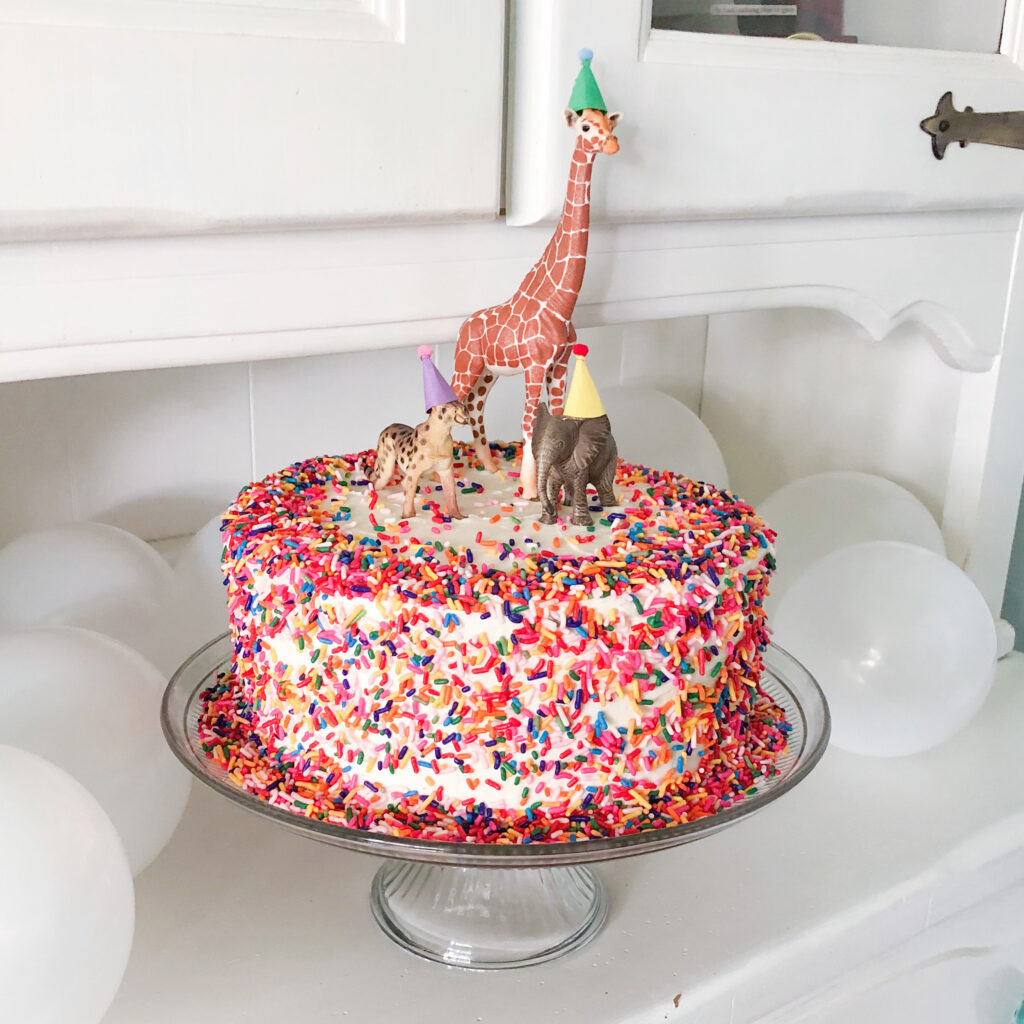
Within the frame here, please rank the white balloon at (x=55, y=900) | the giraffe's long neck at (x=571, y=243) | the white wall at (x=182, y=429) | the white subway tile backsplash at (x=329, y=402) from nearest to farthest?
the white balloon at (x=55, y=900)
the giraffe's long neck at (x=571, y=243)
the white wall at (x=182, y=429)
the white subway tile backsplash at (x=329, y=402)

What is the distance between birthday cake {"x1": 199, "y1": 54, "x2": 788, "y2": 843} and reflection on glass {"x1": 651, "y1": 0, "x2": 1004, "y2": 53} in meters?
0.17

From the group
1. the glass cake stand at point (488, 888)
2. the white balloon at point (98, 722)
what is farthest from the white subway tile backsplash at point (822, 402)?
the white balloon at point (98, 722)

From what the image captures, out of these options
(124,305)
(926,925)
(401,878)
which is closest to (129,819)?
(401,878)

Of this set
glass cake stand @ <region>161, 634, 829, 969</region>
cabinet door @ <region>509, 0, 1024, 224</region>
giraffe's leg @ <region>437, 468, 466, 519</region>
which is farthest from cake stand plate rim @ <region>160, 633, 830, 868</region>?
cabinet door @ <region>509, 0, 1024, 224</region>

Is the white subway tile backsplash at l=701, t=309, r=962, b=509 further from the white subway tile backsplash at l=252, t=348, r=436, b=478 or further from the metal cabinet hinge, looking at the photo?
the white subway tile backsplash at l=252, t=348, r=436, b=478

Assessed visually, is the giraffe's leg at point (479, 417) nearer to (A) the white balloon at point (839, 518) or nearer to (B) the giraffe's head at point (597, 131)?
(B) the giraffe's head at point (597, 131)

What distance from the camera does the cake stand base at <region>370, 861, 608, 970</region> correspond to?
2.54ft

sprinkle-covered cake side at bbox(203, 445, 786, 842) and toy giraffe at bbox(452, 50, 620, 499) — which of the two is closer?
sprinkle-covered cake side at bbox(203, 445, 786, 842)

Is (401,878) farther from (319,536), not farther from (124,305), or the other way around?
(124,305)

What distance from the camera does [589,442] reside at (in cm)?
76

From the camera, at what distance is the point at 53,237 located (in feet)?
2.13

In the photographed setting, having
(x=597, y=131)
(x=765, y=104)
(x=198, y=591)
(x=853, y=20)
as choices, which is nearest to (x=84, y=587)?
(x=198, y=591)

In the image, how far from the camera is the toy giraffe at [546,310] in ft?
2.54

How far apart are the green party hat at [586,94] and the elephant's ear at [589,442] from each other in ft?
0.70
